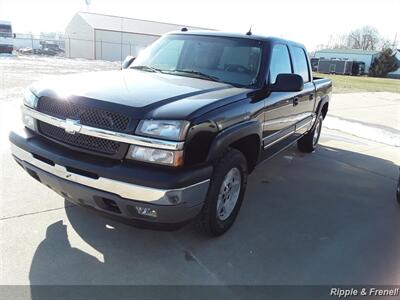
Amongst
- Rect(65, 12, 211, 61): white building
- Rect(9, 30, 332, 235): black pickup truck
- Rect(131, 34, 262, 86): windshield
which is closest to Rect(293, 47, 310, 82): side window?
Rect(9, 30, 332, 235): black pickup truck

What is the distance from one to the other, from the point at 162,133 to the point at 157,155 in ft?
0.53

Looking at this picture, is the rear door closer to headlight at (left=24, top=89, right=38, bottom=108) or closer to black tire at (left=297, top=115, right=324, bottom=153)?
black tire at (left=297, top=115, right=324, bottom=153)

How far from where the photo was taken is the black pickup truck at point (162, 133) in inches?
102

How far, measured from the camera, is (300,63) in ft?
17.3

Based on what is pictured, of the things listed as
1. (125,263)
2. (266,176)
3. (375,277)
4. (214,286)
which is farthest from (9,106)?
(375,277)

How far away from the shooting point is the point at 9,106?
8000 millimetres

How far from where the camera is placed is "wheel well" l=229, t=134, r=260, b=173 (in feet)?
11.7

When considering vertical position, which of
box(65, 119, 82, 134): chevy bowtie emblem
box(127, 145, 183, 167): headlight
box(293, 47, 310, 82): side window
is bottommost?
box(127, 145, 183, 167): headlight

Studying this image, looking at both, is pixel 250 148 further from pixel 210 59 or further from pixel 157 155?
pixel 157 155

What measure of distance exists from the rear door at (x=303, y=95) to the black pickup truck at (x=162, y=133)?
0.89 meters

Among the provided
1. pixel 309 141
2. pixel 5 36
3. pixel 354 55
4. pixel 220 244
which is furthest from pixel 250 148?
pixel 354 55

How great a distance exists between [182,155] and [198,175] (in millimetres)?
201

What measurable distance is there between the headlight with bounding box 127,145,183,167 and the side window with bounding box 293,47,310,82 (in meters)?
2.98

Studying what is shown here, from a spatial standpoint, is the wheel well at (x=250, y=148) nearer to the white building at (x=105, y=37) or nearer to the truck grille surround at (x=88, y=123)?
the truck grille surround at (x=88, y=123)
